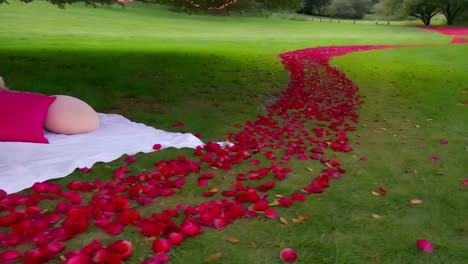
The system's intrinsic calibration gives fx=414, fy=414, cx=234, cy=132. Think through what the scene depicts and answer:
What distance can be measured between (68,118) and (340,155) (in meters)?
3.44

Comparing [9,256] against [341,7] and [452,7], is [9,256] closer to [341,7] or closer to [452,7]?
[452,7]

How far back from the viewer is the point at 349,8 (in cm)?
6050

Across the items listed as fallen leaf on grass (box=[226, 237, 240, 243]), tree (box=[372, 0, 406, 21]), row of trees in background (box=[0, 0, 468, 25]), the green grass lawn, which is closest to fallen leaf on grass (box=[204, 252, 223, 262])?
the green grass lawn

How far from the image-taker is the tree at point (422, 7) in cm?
4212

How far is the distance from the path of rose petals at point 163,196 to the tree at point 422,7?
42.0 m

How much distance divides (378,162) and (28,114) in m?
4.17

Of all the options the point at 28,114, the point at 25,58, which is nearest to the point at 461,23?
the point at 25,58

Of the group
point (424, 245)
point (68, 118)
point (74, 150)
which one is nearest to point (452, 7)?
point (68, 118)

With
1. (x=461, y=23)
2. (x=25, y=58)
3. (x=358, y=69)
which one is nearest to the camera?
(x=25, y=58)

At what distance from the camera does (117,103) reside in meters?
7.33

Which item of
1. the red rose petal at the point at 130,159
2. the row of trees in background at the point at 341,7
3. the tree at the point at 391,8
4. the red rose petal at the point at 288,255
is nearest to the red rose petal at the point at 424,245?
the red rose petal at the point at 288,255

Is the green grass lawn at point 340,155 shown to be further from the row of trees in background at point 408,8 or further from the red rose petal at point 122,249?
the row of trees in background at point 408,8

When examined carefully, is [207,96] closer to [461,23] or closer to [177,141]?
[177,141]

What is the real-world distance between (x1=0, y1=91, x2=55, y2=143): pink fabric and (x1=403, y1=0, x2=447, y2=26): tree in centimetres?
4406
